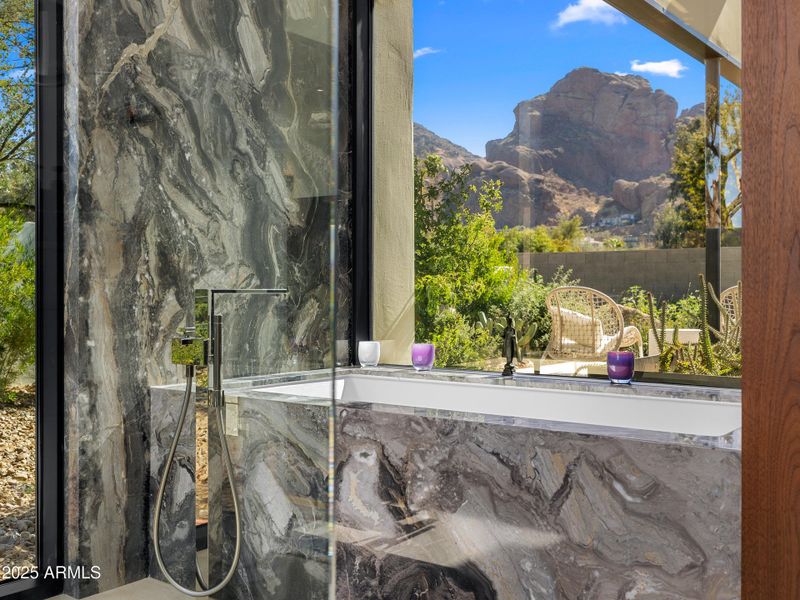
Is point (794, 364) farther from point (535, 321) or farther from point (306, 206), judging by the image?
point (535, 321)

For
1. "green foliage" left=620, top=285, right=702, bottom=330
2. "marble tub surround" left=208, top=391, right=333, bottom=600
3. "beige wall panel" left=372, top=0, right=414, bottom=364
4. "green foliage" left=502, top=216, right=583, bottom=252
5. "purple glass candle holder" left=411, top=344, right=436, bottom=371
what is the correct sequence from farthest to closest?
"beige wall panel" left=372, top=0, right=414, bottom=364
"purple glass candle holder" left=411, top=344, right=436, bottom=371
"green foliage" left=502, top=216, right=583, bottom=252
"green foliage" left=620, top=285, right=702, bottom=330
"marble tub surround" left=208, top=391, right=333, bottom=600

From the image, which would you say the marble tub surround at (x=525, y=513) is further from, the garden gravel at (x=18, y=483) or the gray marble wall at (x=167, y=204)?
the garden gravel at (x=18, y=483)

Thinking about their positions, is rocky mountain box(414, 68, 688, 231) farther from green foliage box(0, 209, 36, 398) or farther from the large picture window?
green foliage box(0, 209, 36, 398)

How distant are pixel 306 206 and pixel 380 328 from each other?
2248 mm

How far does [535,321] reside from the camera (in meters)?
3.53

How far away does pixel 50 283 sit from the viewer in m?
2.60

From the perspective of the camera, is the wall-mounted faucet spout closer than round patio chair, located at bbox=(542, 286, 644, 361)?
Yes

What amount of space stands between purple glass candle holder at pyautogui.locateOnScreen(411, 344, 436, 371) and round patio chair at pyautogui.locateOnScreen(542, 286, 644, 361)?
0.58m

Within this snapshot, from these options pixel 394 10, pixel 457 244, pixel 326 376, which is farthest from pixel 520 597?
pixel 394 10

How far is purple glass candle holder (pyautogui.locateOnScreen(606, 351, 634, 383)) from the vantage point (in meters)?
3.04

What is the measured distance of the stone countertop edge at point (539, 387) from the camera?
183 cm

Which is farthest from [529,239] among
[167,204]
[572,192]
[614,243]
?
[167,204]

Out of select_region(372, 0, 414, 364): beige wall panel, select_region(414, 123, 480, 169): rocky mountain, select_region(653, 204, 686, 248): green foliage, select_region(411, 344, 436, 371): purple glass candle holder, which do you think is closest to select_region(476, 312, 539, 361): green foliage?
select_region(411, 344, 436, 371): purple glass candle holder

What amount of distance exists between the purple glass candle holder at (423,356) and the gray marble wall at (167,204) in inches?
56.8
